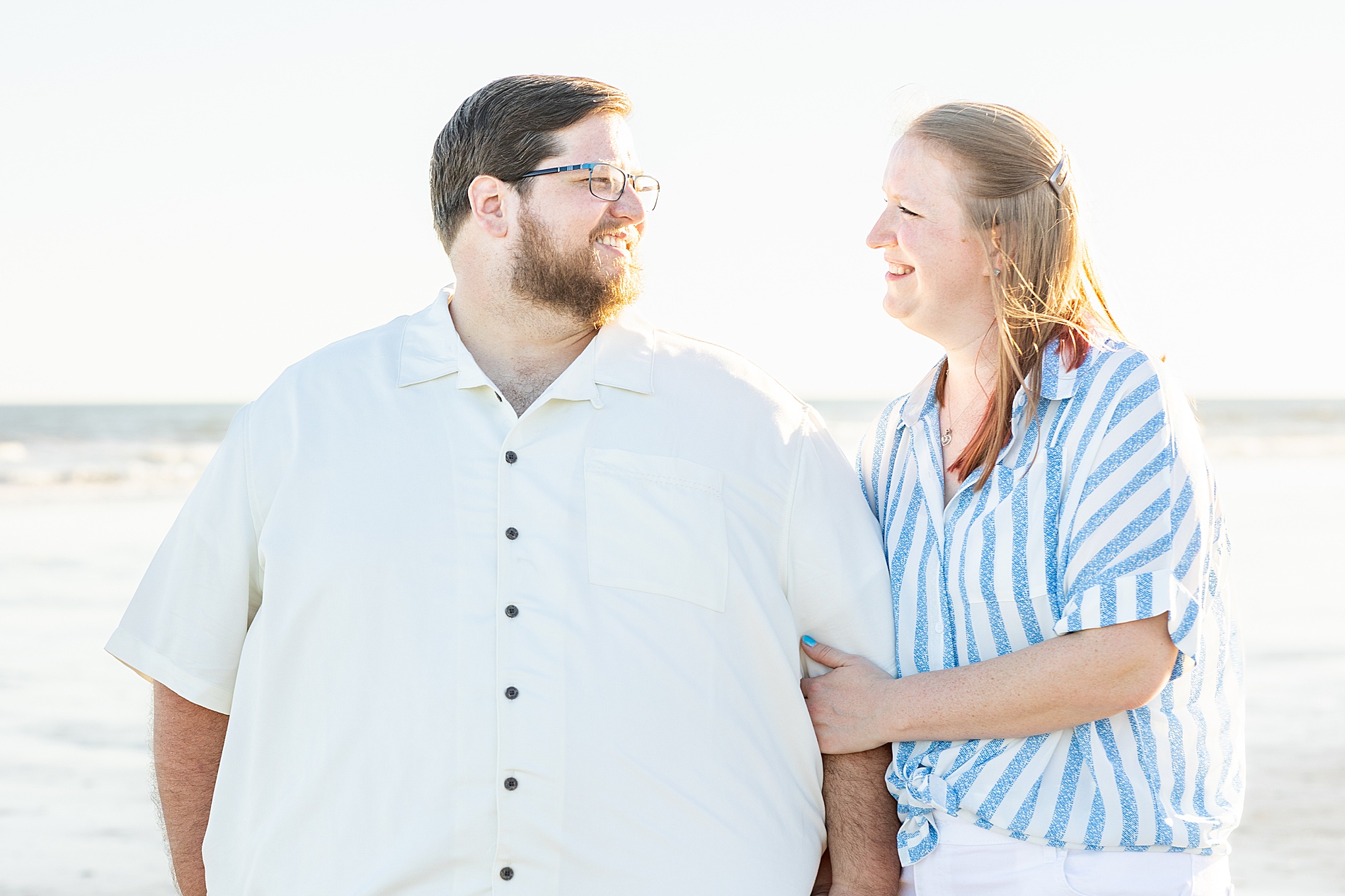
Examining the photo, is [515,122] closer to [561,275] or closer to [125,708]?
[561,275]

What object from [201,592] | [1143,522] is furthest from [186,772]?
[1143,522]

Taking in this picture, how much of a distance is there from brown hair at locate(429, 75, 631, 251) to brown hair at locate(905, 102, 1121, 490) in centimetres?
68

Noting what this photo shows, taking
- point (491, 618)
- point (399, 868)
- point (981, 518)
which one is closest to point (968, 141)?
point (981, 518)

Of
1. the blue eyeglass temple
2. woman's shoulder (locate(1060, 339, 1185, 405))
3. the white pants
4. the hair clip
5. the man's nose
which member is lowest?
the white pants

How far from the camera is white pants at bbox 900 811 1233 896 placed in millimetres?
1908

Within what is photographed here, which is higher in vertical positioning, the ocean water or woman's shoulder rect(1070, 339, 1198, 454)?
woman's shoulder rect(1070, 339, 1198, 454)

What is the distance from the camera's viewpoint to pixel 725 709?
215cm

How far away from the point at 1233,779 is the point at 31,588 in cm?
772

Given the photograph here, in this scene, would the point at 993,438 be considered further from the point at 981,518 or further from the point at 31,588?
the point at 31,588

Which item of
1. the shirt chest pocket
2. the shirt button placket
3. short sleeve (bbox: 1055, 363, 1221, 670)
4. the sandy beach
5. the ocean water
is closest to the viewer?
short sleeve (bbox: 1055, 363, 1221, 670)

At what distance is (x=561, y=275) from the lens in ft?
7.55

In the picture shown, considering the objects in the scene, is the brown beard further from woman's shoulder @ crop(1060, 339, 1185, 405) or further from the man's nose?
woman's shoulder @ crop(1060, 339, 1185, 405)

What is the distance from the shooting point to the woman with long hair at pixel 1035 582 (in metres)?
→ 1.92

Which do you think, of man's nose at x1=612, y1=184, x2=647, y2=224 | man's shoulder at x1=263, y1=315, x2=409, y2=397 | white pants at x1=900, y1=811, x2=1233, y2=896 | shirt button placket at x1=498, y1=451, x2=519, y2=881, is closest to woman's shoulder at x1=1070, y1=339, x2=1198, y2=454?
white pants at x1=900, y1=811, x2=1233, y2=896
